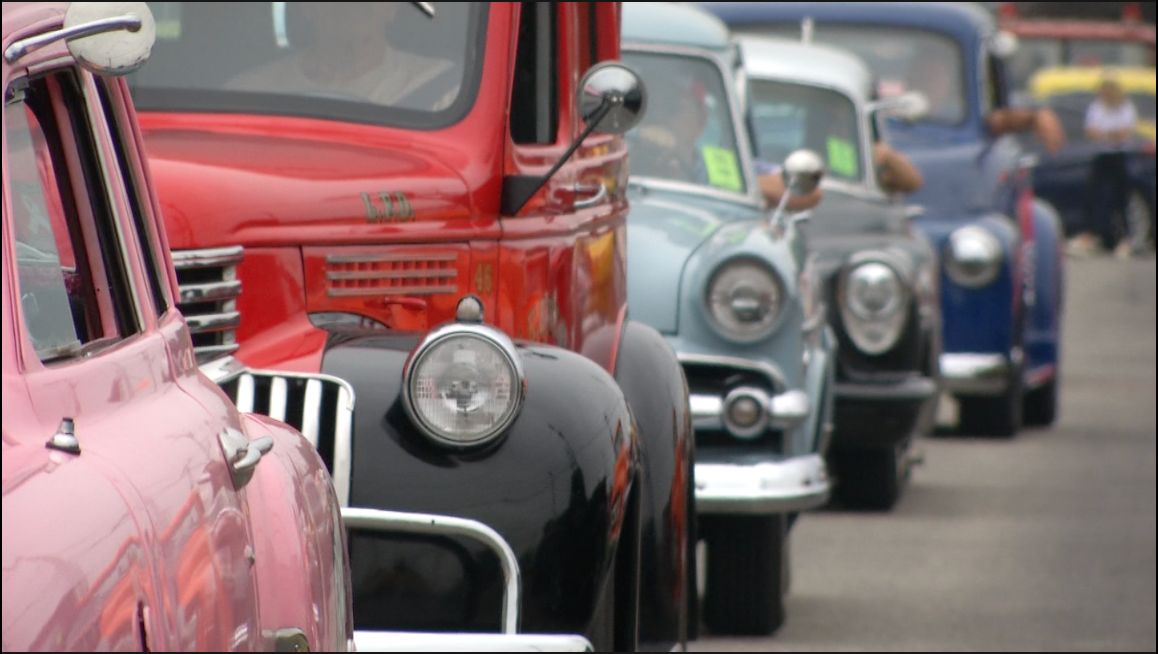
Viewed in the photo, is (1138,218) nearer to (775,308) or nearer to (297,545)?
(775,308)

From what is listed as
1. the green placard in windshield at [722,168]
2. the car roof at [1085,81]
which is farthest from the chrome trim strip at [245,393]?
the car roof at [1085,81]

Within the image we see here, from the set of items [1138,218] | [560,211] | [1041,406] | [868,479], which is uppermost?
[560,211]

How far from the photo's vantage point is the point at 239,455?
276 centimetres

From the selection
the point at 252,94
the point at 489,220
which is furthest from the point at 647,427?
the point at 252,94

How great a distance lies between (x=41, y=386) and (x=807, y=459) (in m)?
5.34

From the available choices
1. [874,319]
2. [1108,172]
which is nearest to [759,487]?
[874,319]

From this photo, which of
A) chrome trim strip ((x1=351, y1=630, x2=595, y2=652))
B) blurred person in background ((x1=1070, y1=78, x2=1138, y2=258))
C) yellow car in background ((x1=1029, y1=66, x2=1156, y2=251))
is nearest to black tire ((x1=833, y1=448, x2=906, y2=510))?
chrome trim strip ((x1=351, y1=630, x2=595, y2=652))

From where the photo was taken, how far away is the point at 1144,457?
38.4 feet

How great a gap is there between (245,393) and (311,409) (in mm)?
112

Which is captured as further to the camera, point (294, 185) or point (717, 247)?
point (717, 247)

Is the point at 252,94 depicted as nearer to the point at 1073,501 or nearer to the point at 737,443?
the point at 737,443

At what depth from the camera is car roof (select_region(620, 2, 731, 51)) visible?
872 cm

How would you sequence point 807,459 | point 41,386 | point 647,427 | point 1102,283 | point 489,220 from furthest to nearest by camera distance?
point 1102,283, point 807,459, point 647,427, point 489,220, point 41,386

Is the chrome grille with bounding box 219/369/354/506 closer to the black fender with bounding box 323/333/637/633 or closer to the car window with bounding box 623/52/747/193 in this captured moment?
the black fender with bounding box 323/333/637/633
